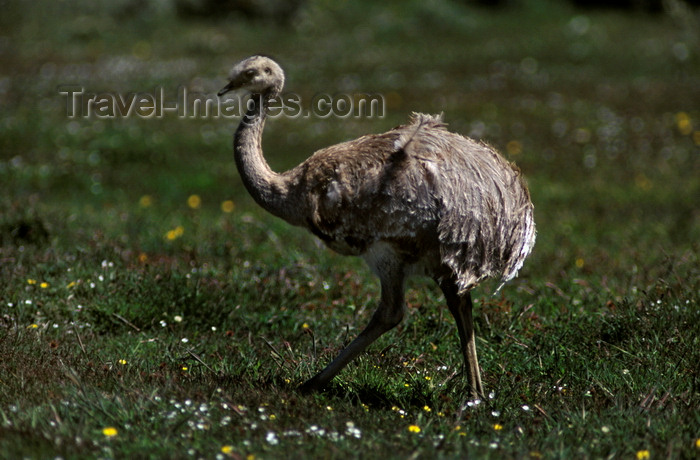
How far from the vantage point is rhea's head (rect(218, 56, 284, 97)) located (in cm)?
495

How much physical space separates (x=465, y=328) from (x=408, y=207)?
84 centimetres

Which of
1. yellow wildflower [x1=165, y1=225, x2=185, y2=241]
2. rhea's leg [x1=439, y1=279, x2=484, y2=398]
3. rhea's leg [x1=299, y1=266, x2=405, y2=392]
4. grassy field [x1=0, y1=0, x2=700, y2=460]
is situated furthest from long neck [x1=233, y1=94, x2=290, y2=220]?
yellow wildflower [x1=165, y1=225, x2=185, y2=241]

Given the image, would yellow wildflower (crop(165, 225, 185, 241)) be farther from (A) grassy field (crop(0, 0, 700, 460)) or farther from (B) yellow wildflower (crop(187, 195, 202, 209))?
(B) yellow wildflower (crop(187, 195, 202, 209))

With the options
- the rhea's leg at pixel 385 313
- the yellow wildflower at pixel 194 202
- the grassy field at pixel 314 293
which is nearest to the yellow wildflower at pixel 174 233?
the grassy field at pixel 314 293

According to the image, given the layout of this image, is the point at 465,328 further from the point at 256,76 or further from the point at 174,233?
the point at 174,233

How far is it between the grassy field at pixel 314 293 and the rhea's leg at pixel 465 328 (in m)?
0.13

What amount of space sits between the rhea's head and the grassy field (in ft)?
4.78

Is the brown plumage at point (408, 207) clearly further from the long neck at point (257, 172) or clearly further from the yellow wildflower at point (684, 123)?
the yellow wildflower at point (684, 123)

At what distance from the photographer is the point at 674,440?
12.3 feet

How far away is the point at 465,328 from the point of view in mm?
4855

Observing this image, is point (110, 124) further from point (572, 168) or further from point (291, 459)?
point (291, 459)

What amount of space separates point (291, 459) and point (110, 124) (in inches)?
355

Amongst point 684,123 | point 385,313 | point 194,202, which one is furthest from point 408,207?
point 684,123

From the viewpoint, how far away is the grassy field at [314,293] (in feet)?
12.6
